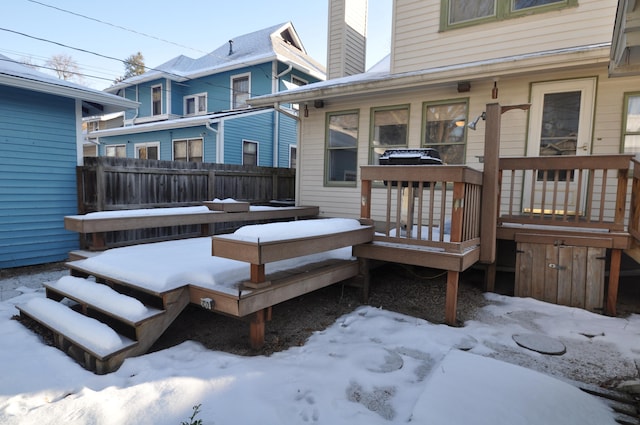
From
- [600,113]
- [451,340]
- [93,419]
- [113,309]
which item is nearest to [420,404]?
[451,340]

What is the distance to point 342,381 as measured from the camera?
2361 millimetres

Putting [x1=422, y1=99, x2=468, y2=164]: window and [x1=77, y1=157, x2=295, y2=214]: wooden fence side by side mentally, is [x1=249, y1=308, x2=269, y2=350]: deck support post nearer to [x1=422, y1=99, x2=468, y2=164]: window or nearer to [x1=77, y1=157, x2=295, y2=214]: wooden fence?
[x1=422, y1=99, x2=468, y2=164]: window

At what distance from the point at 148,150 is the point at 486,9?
40.5ft

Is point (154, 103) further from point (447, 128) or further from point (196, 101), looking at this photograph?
point (447, 128)

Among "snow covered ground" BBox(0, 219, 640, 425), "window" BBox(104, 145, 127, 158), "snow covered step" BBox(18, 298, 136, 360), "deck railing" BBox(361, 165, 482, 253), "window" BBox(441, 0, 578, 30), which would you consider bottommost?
"snow covered ground" BBox(0, 219, 640, 425)

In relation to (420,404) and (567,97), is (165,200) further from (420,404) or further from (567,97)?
(567,97)

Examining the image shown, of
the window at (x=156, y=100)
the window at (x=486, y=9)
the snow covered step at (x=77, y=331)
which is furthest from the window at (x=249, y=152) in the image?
the snow covered step at (x=77, y=331)

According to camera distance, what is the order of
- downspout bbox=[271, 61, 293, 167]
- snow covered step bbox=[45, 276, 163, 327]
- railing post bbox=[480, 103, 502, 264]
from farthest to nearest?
downspout bbox=[271, 61, 293, 167]
railing post bbox=[480, 103, 502, 264]
snow covered step bbox=[45, 276, 163, 327]

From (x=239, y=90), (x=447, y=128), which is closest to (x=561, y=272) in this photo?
(x=447, y=128)

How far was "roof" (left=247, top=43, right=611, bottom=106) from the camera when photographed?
4343 mm

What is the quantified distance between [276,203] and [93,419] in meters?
6.71

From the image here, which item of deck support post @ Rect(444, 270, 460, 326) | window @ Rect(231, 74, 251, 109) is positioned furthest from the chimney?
window @ Rect(231, 74, 251, 109)

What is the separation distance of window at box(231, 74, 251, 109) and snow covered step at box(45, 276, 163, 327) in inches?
444

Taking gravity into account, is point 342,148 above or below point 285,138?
below
